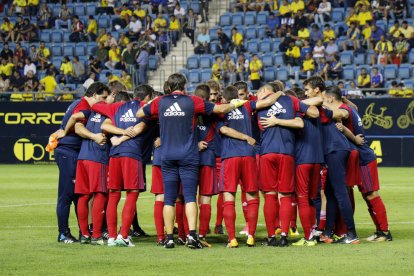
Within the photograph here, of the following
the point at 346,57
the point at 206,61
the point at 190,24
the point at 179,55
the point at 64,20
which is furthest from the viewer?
the point at 64,20

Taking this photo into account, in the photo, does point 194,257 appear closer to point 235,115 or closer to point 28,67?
point 235,115

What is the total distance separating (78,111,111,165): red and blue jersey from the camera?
13.9 m

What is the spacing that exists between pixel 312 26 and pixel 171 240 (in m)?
23.1

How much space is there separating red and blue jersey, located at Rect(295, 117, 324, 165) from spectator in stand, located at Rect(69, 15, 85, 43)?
2682 centimetres

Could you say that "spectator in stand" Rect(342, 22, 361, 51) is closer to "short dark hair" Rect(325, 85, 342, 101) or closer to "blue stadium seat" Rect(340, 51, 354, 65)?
"blue stadium seat" Rect(340, 51, 354, 65)

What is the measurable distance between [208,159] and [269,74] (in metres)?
21.5

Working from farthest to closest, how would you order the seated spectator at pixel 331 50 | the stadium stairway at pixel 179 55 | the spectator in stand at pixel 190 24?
the spectator in stand at pixel 190 24, the stadium stairway at pixel 179 55, the seated spectator at pixel 331 50

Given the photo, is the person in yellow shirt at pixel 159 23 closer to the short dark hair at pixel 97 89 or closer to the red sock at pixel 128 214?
the short dark hair at pixel 97 89

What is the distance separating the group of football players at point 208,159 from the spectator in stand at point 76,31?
25658mm

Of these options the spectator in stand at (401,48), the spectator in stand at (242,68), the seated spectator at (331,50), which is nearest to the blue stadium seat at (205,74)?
the spectator in stand at (242,68)

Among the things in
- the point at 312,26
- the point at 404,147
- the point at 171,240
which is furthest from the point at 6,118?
the point at 171,240

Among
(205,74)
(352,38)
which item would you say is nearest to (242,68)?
(205,74)

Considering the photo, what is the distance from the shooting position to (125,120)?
13664 millimetres

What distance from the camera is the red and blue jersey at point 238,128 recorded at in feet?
44.4
